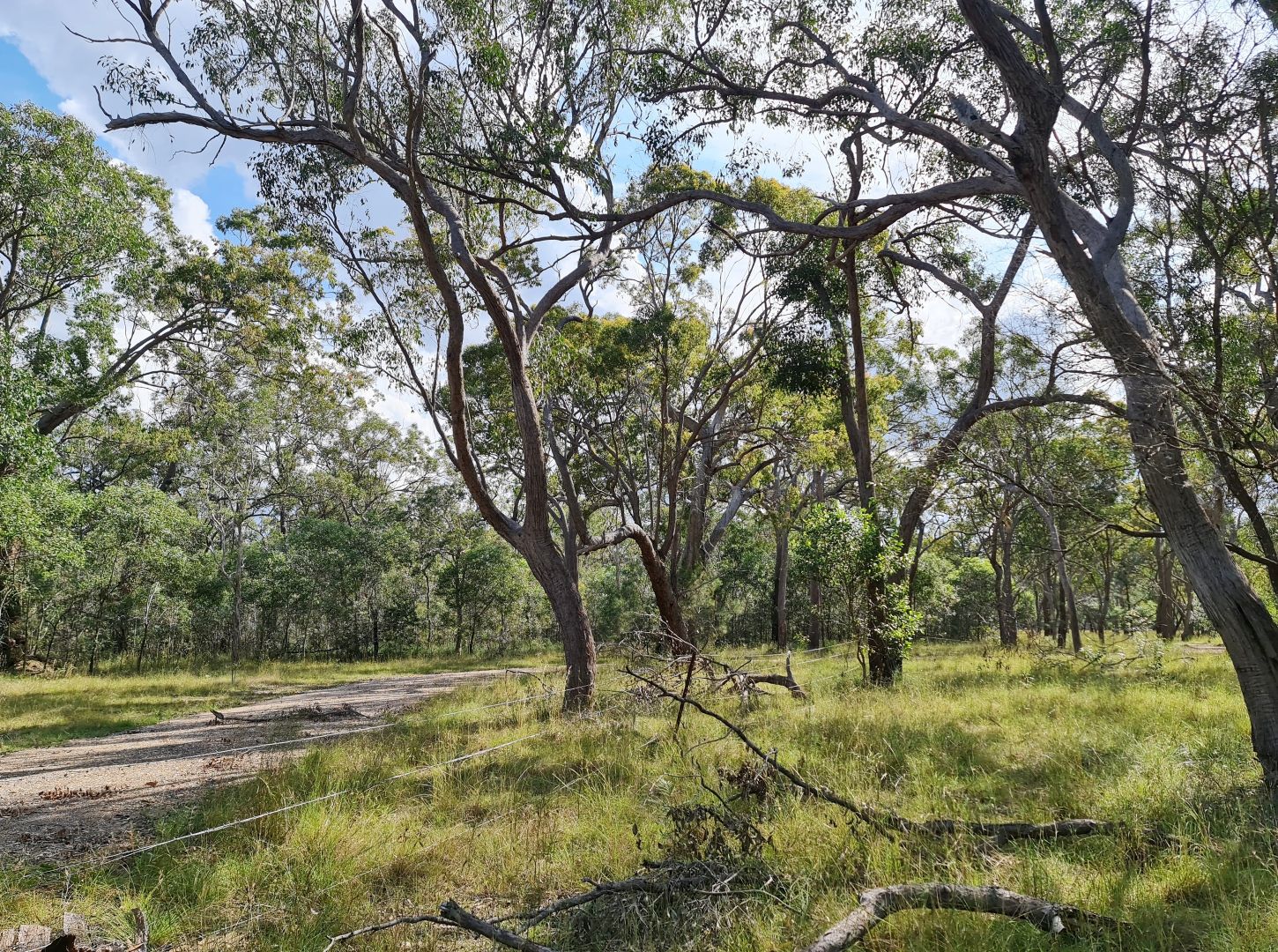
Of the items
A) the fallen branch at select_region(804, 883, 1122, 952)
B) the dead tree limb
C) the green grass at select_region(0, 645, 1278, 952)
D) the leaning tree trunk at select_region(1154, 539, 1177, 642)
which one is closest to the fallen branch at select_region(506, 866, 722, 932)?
the green grass at select_region(0, 645, 1278, 952)

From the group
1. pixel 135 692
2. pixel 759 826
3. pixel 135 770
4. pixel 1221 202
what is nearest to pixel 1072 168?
pixel 1221 202

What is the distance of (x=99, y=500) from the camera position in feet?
58.6

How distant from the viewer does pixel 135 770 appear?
721cm

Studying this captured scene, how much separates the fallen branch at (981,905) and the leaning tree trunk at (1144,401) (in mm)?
2755

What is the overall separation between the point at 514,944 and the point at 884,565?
8982mm

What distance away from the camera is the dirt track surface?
5.01 metres

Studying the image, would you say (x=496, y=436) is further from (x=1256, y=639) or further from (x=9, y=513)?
(x=1256, y=639)

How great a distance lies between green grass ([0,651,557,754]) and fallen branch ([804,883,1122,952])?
34.9 feet

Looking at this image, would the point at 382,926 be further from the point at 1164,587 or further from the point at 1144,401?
the point at 1164,587

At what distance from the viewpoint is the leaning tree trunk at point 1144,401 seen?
14.2ft

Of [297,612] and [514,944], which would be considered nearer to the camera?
[514,944]

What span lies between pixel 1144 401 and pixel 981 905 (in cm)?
354

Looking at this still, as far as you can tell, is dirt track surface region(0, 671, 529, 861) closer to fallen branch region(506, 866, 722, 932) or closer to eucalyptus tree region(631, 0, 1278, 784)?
fallen branch region(506, 866, 722, 932)

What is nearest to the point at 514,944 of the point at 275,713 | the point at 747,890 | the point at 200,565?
the point at 747,890
